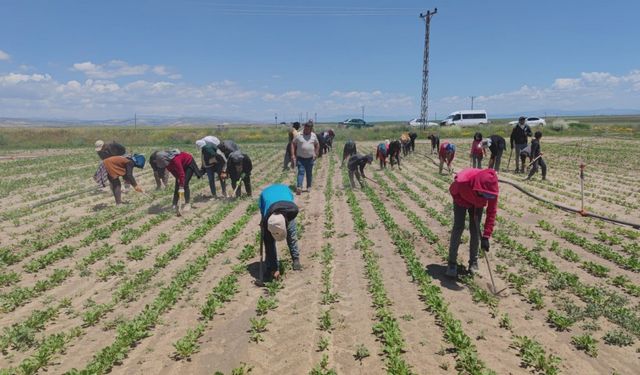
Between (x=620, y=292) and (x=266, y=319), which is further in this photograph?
(x=620, y=292)

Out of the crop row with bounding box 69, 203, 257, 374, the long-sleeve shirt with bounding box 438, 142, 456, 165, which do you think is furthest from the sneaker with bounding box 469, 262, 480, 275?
the long-sleeve shirt with bounding box 438, 142, 456, 165

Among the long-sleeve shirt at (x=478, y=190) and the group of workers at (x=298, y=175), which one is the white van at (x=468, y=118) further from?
the long-sleeve shirt at (x=478, y=190)

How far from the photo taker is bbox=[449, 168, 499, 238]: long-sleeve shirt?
5379mm

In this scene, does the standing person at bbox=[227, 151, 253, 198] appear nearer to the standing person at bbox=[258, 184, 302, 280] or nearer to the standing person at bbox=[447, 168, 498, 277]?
the standing person at bbox=[258, 184, 302, 280]

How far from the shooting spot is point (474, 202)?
18.2ft

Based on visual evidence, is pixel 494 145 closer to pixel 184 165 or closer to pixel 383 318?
pixel 184 165

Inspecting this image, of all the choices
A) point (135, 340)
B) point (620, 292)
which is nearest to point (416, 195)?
point (620, 292)

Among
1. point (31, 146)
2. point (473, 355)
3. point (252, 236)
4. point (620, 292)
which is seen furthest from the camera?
point (31, 146)

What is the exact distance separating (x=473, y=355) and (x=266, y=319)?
7.00ft

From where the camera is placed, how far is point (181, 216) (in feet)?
32.6

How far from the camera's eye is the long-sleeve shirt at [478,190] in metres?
5.38

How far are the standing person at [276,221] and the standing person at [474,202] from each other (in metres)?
2.04

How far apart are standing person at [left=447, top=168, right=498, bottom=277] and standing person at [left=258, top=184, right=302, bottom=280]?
80.4 inches

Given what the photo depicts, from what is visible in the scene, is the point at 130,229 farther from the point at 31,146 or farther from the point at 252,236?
the point at 31,146
